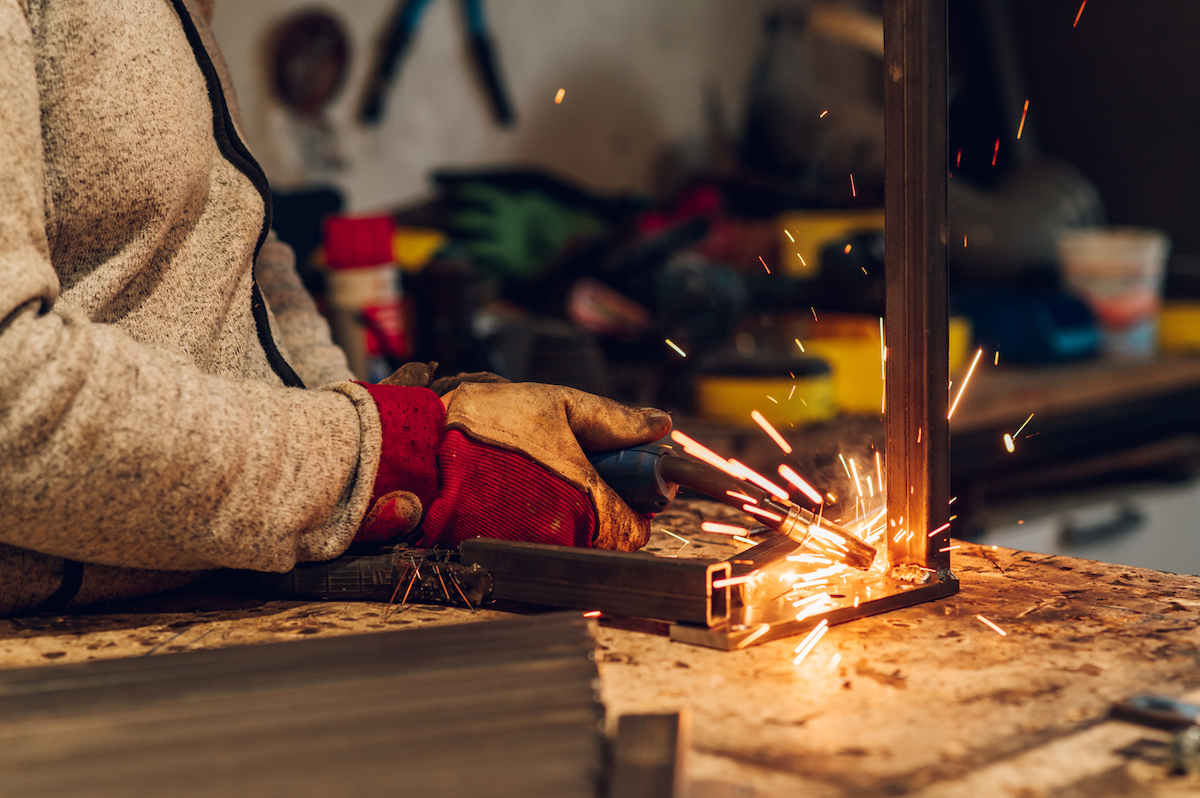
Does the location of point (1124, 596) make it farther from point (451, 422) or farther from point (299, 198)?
point (299, 198)

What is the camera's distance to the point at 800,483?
1.27 metres

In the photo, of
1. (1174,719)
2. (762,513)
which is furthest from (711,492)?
(1174,719)

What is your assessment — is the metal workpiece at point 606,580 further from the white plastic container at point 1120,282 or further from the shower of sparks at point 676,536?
the white plastic container at point 1120,282

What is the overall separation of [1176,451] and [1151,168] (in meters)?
1.58

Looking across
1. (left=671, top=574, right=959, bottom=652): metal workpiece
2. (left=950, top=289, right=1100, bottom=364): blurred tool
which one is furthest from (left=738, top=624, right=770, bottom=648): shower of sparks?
(left=950, top=289, right=1100, bottom=364): blurred tool

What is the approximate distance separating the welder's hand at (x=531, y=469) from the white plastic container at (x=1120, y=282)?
7.91 ft

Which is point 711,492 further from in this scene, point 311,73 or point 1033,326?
point 311,73

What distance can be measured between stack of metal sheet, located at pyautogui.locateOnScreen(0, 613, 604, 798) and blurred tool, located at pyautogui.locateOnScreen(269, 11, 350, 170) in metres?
2.55

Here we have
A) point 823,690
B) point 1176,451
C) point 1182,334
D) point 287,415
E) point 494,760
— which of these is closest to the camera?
point 494,760

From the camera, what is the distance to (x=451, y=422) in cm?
99

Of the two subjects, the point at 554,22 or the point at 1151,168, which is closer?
the point at 554,22

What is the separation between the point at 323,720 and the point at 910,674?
416mm

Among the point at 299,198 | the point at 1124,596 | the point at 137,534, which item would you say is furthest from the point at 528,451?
the point at 299,198

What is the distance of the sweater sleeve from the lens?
1.26 meters
